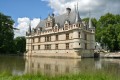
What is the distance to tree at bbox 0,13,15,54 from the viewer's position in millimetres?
50594

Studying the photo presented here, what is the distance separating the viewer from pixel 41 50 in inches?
1946

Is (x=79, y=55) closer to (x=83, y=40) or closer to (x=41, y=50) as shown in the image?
(x=83, y=40)

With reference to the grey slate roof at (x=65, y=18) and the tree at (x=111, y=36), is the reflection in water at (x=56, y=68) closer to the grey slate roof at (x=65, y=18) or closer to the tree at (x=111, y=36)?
the grey slate roof at (x=65, y=18)

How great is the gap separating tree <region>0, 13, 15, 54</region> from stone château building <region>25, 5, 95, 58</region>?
4876mm

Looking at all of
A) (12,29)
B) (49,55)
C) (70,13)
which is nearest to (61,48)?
(49,55)

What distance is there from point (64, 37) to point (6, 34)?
641 inches

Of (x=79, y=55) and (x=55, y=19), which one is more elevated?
(x=55, y=19)

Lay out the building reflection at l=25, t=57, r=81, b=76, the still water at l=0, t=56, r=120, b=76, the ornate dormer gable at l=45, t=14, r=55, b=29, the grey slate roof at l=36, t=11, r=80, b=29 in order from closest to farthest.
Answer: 1. the still water at l=0, t=56, r=120, b=76
2. the building reflection at l=25, t=57, r=81, b=76
3. the grey slate roof at l=36, t=11, r=80, b=29
4. the ornate dormer gable at l=45, t=14, r=55, b=29

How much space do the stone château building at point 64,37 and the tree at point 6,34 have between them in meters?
4.88

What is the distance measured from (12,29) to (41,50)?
33.9ft

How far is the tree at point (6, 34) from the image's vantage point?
50.6 m

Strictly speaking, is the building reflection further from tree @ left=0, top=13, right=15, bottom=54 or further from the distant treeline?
tree @ left=0, top=13, right=15, bottom=54

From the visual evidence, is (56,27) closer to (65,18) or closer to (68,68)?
(65,18)

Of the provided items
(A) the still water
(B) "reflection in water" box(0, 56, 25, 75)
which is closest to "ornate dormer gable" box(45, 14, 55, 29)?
(B) "reflection in water" box(0, 56, 25, 75)
